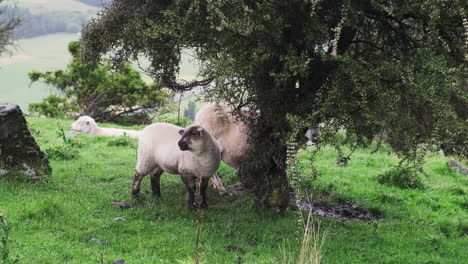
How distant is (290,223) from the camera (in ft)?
35.1

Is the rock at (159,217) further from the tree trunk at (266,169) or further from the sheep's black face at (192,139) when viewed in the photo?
the tree trunk at (266,169)

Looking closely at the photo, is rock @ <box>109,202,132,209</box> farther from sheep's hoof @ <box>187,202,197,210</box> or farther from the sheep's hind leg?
sheep's hoof @ <box>187,202,197,210</box>

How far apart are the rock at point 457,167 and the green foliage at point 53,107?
26.4m

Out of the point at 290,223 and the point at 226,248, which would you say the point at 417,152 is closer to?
the point at 290,223

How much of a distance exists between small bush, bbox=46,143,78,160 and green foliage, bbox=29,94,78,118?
2112 cm

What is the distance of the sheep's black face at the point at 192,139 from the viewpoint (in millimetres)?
10281

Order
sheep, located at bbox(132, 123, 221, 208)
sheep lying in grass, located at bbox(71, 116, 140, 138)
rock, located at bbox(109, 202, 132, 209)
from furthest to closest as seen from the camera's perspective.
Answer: sheep lying in grass, located at bbox(71, 116, 140, 138), rock, located at bbox(109, 202, 132, 209), sheep, located at bbox(132, 123, 221, 208)

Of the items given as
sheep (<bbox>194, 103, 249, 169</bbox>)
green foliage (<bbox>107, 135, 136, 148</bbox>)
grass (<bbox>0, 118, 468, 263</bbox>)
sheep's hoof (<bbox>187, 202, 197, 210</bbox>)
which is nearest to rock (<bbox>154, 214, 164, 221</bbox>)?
grass (<bbox>0, 118, 468, 263</bbox>)

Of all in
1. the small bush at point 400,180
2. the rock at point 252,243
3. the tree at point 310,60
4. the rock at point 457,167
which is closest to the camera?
the tree at point 310,60

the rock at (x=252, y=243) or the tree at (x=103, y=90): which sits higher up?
the rock at (x=252, y=243)

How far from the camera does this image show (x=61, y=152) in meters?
15.9

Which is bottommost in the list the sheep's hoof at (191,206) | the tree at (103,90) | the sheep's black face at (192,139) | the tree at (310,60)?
the tree at (103,90)

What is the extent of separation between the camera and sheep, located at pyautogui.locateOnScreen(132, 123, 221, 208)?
10.5 meters

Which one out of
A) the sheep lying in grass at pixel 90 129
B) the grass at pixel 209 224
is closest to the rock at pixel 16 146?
the grass at pixel 209 224
